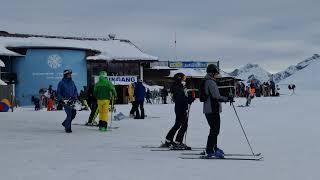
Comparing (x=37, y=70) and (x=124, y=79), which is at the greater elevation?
(x=37, y=70)

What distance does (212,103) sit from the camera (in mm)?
9633

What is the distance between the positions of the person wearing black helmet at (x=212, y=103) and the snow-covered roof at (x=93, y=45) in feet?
122

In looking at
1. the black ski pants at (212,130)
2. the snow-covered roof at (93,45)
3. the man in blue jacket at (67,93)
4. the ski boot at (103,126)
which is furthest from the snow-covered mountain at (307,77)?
the black ski pants at (212,130)

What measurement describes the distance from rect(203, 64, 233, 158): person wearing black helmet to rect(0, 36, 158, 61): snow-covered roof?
3712 cm

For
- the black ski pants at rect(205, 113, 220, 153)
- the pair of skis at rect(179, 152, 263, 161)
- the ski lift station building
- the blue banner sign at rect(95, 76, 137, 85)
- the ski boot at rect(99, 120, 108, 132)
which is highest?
the ski lift station building

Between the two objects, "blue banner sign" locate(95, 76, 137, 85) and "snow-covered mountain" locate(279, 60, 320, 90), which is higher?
"snow-covered mountain" locate(279, 60, 320, 90)

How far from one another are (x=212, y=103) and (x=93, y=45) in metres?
46.5

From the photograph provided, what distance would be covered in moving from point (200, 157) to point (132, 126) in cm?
795

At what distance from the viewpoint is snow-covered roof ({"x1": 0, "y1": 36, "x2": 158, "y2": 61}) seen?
4669 cm

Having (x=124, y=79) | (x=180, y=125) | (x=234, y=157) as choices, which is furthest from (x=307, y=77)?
(x=234, y=157)

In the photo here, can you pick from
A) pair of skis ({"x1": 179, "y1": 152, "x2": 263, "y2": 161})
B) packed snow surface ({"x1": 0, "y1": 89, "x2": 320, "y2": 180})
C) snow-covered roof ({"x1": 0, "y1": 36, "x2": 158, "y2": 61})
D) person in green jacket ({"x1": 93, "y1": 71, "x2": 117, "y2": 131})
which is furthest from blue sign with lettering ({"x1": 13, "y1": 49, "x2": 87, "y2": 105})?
pair of skis ({"x1": 179, "y1": 152, "x2": 263, "y2": 161})

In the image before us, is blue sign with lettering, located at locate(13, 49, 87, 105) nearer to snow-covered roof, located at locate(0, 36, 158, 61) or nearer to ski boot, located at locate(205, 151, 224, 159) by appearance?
snow-covered roof, located at locate(0, 36, 158, 61)

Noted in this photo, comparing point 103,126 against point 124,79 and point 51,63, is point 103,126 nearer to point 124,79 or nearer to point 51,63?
point 51,63

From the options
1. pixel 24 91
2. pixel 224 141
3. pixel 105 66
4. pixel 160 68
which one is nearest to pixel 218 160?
pixel 224 141
